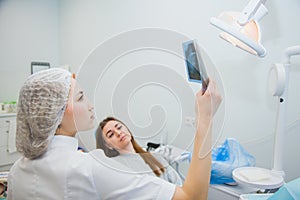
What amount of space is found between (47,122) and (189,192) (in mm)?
458

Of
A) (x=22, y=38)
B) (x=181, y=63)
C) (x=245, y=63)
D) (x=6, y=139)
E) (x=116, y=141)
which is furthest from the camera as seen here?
(x=22, y=38)

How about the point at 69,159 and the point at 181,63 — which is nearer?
the point at 69,159

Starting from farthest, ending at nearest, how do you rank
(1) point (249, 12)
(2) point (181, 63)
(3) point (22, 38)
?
(3) point (22, 38), (2) point (181, 63), (1) point (249, 12)

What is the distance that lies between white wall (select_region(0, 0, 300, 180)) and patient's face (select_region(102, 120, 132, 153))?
3.1 inches

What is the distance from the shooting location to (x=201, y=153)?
75 centimetres

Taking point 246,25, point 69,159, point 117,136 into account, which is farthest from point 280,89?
point 69,159

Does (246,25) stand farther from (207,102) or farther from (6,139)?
(6,139)

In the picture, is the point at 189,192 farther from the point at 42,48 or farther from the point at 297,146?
the point at 42,48

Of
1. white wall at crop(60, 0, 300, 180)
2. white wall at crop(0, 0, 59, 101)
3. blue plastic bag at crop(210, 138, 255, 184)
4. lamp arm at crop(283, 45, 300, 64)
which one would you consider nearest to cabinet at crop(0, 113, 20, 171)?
white wall at crop(0, 0, 59, 101)

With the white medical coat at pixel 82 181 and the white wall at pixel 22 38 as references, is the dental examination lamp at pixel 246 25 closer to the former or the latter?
the white medical coat at pixel 82 181

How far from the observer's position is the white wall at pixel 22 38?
2939mm

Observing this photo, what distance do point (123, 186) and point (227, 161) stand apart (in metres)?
0.65

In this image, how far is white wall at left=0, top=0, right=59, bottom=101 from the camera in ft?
9.64

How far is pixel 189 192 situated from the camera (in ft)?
2.38
